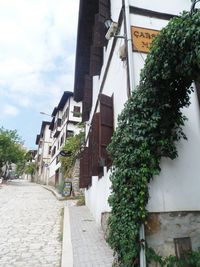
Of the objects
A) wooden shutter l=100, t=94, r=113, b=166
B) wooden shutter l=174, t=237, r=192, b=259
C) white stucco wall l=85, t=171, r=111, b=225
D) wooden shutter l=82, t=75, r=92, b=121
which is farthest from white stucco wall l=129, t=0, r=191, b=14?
wooden shutter l=82, t=75, r=92, b=121

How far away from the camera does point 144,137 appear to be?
15.6ft

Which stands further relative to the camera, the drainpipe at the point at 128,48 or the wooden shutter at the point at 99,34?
the wooden shutter at the point at 99,34

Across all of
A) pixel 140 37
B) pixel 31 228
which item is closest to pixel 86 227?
pixel 31 228

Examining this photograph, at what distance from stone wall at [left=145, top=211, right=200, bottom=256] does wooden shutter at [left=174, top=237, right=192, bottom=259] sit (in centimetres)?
5

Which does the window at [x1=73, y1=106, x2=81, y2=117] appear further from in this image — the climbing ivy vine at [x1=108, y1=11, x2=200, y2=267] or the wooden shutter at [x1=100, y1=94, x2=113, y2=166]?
the climbing ivy vine at [x1=108, y1=11, x2=200, y2=267]

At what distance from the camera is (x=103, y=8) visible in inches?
330

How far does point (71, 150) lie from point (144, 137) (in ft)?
45.3

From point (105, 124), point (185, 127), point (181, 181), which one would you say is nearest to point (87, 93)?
point (105, 124)

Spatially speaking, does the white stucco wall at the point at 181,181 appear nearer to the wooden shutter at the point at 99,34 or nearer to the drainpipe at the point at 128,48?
the drainpipe at the point at 128,48

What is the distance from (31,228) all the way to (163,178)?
524 centimetres

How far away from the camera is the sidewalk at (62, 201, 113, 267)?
4949mm

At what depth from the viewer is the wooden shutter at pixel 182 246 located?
444cm

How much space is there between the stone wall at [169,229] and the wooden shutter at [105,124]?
6.47ft

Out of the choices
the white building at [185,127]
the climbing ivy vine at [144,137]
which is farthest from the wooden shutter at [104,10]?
the climbing ivy vine at [144,137]
